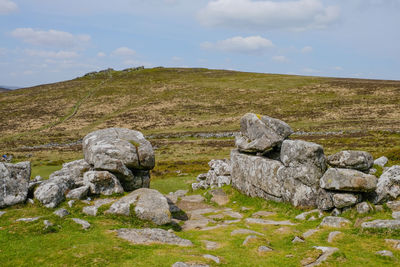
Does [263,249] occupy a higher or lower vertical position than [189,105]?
lower

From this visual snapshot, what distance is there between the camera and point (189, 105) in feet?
425

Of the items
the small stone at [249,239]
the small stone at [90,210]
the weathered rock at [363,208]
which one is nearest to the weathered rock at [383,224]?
the weathered rock at [363,208]

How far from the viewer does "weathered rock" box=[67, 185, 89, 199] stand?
25.0 meters

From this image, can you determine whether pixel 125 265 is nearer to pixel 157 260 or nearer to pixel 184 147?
pixel 157 260

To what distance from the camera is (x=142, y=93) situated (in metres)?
153

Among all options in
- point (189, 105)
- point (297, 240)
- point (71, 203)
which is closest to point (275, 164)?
point (297, 240)

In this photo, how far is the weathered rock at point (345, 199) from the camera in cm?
2208

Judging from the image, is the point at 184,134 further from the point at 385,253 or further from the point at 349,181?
the point at 385,253

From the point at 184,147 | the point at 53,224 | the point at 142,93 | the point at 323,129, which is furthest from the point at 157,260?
the point at 142,93

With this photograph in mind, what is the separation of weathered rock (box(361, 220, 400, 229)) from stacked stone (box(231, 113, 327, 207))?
627 cm

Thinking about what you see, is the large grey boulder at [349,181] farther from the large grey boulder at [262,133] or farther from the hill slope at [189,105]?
the hill slope at [189,105]

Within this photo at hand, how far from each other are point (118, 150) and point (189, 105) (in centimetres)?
10157

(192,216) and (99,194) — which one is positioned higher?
(99,194)

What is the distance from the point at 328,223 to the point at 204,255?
9.34 metres
